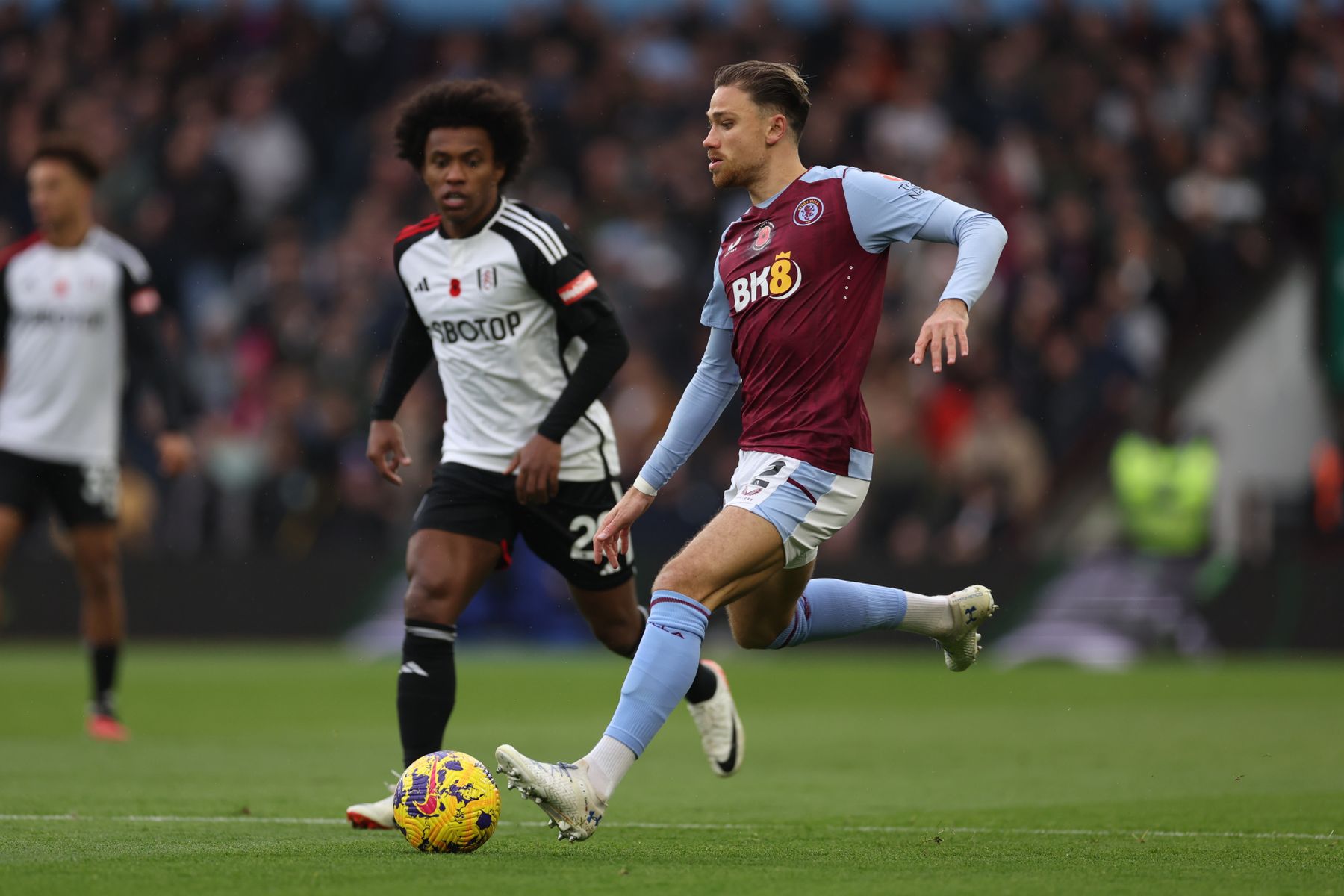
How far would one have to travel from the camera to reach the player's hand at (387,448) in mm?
7293

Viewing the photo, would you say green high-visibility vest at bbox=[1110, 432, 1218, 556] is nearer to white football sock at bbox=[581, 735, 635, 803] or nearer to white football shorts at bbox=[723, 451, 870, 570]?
white football shorts at bbox=[723, 451, 870, 570]

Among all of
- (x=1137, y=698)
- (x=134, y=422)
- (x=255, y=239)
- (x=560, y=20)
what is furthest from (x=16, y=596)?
(x=1137, y=698)

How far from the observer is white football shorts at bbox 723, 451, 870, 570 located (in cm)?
591

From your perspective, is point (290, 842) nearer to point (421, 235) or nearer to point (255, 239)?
point (421, 235)

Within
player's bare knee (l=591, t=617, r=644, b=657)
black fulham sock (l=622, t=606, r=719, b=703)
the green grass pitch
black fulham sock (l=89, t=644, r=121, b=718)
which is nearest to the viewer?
the green grass pitch

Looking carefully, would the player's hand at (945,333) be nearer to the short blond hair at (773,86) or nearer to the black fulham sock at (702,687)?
the short blond hair at (773,86)

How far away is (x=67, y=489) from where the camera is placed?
389 inches

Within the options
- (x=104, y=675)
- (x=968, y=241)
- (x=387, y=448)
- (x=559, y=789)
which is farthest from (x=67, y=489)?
(x=968, y=241)

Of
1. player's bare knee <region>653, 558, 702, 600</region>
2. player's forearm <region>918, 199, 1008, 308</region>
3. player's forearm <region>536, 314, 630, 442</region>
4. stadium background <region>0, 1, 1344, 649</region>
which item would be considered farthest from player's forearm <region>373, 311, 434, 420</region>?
stadium background <region>0, 1, 1344, 649</region>

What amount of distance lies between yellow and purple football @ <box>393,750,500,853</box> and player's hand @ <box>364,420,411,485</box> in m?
1.84

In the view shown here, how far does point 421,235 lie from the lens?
7113 mm

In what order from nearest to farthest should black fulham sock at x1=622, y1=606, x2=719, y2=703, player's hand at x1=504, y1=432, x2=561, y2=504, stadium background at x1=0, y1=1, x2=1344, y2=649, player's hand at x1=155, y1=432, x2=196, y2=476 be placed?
player's hand at x1=504, y1=432, x2=561, y2=504
black fulham sock at x1=622, y1=606, x2=719, y2=703
player's hand at x1=155, y1=432, x2=196, y2=476
stadium background at x1=0, y1=1, x2=1344, y2=649

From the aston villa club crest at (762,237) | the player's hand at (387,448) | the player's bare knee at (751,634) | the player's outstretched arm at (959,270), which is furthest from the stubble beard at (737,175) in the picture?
the player's hand at (387,448)

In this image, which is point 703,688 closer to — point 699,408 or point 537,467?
point 537,467
